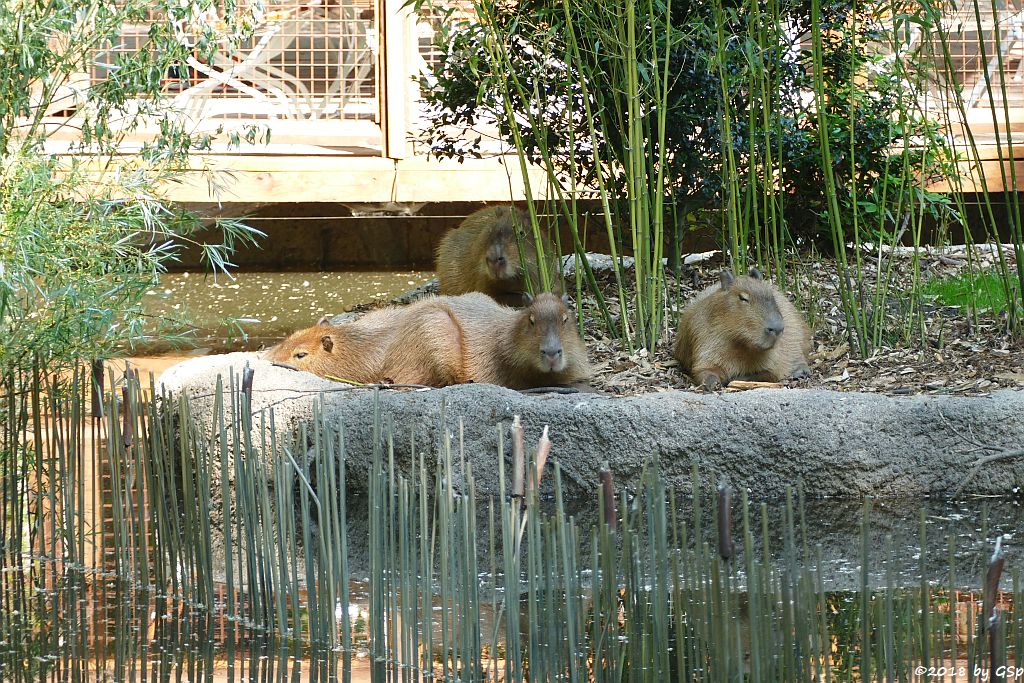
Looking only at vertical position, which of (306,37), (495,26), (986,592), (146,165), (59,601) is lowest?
(59,601)

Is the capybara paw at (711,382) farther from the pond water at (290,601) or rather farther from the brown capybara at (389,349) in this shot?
the brown capybara at (389,349)

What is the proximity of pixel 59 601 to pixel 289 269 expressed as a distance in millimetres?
6095

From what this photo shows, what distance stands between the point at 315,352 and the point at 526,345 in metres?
0.91

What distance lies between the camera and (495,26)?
5.52 metres

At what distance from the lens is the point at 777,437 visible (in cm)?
441

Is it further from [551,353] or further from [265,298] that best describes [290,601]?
[265,298]

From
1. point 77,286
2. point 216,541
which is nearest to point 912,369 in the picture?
point 216,541

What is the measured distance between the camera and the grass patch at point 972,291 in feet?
18.9

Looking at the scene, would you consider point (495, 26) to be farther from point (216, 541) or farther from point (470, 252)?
point (216, 541)

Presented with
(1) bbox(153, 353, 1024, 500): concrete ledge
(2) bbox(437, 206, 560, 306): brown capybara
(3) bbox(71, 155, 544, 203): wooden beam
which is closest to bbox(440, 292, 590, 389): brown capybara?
(1) bbox(153, 353, 1024, 500): concrete ledge

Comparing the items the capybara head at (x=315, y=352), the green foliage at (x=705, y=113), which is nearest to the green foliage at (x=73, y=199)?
the capybara head at (x=315, y=352)

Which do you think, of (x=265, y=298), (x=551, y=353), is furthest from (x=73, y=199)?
(x=265, y=298)

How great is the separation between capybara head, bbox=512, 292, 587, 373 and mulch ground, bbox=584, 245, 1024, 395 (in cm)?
29

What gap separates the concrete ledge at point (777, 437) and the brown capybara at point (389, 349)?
20.7 inches
